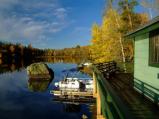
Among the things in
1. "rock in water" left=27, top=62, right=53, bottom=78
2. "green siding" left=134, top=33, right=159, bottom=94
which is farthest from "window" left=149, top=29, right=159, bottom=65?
"rock in water" left=27, top=62, right=53, bottom=78

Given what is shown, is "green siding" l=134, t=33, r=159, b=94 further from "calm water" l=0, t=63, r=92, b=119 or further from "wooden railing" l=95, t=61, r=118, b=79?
"calm water" l=0, t=63, r=92, b=119

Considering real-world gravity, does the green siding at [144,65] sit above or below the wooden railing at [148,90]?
above

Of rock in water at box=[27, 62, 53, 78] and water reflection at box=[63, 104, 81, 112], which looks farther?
rock in water at box=[27, 62, 53, 78]

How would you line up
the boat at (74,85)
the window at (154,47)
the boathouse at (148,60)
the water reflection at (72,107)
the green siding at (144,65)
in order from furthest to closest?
1. the boat at (74,85)
2. the water reflection at (72,107)
3. the green siding at (144,65)
4. the window at (154,47)
5. the boathouse at (148,60)

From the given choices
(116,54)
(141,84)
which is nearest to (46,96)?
(116,54)

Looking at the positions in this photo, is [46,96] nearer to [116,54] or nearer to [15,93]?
[15,93]

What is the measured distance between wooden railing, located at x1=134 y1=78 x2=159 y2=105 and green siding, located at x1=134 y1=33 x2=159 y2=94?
168mm

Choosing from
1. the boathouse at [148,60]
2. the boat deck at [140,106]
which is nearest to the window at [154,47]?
the boathouse at [148,60]

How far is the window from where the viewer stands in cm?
1097

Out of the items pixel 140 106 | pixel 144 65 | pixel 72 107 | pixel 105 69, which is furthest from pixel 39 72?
pixel 140 106

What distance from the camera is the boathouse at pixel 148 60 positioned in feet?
35.5

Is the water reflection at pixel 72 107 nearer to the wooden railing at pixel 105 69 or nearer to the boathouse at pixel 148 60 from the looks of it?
the wooden railing at pixel 105 69

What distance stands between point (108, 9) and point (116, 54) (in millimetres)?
8186

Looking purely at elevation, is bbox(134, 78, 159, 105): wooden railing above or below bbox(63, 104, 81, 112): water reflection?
above
